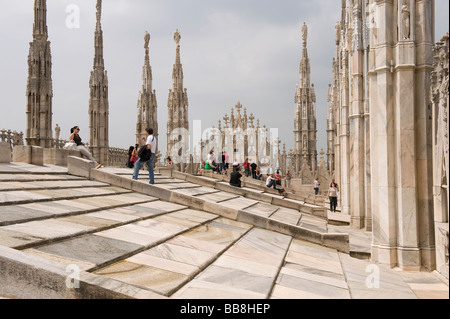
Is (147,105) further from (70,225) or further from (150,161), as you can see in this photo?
(70,225)

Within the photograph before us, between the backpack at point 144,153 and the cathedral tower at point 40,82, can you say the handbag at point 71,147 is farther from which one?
the cathedral tower at point 40,82

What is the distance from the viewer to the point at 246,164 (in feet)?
85.9

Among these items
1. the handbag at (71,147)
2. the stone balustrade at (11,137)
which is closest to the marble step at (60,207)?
the handbag at (71,147)

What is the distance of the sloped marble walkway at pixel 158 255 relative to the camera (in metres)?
3.71

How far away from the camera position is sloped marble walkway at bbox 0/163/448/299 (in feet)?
12.2

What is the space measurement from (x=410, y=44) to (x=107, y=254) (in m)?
6.11

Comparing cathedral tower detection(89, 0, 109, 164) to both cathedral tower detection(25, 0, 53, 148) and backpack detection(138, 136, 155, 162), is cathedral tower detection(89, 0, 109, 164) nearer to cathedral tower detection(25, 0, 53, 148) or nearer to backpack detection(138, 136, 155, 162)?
cathedral tower detection(25, 0, 53, 148)

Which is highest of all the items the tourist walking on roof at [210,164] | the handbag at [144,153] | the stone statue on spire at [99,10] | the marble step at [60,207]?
the stone statue on spire at [99,10]

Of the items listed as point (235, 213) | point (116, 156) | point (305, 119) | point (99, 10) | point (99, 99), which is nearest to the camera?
point (235, 213)

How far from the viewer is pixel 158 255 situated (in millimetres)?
5078

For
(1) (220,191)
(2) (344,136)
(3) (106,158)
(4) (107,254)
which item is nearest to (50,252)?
(4) (107,254)

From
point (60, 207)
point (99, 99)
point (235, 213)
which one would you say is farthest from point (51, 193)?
point (99, 99)

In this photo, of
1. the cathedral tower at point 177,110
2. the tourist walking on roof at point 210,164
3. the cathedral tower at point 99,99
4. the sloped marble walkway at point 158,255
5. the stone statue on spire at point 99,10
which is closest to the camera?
the sloped marble walkway at point 158,255
